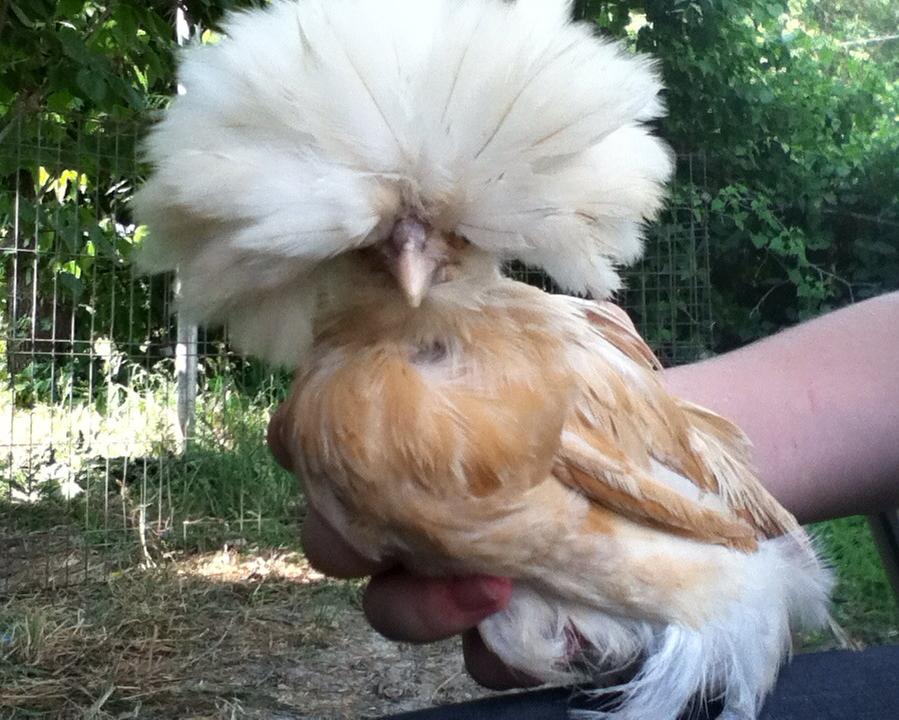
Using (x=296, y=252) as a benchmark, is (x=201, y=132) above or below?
above

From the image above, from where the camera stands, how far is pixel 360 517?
1100 mm

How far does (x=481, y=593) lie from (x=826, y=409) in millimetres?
730

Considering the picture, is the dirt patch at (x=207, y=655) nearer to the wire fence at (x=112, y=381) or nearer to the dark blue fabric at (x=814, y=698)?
the wire fence at (x=112, y=381)

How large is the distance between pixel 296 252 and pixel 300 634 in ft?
8.41

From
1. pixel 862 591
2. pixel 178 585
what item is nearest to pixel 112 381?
pixel 178 585

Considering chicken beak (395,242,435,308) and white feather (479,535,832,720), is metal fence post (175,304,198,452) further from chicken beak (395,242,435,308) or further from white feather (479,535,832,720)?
chicken beak (395,242,435,308)

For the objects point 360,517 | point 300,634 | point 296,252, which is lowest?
point 300,634

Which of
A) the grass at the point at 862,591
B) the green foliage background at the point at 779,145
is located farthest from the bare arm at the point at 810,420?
the green foliage background at the point at 779,145

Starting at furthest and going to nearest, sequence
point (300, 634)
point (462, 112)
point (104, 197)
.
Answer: point (104, 197)
point (300, 634)
point (462, 112)

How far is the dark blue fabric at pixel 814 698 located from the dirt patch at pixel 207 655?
1641 millimetres

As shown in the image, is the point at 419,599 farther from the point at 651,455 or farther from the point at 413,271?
the point at 413,271

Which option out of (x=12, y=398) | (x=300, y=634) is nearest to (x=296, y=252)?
(x=300, y=634)

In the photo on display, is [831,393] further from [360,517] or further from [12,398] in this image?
[12,398]

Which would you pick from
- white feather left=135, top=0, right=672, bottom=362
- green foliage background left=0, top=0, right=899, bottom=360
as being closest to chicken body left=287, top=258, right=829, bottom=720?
white feather left=135, top=0, right=672, bottom=362
